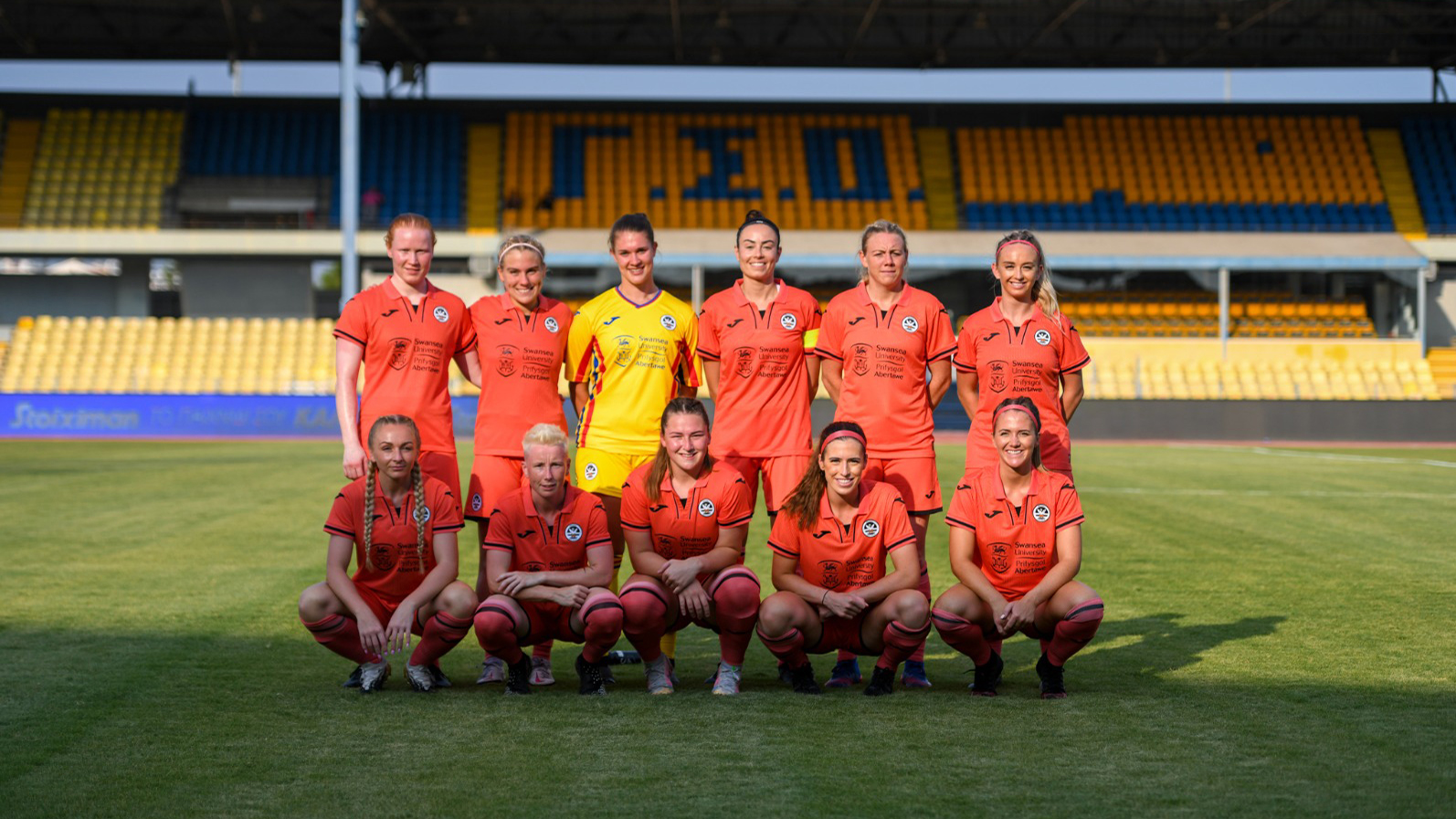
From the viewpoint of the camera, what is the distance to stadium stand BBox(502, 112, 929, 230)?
3119 cm

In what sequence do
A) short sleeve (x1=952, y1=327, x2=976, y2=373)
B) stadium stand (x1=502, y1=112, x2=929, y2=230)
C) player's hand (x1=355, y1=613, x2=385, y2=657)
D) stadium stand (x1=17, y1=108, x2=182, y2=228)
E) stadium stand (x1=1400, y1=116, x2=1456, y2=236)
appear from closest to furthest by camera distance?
player's hand (x1=355, y1=613, x2=385, y2=657), short sleeve (x1=952, y1=327, x2=976, y2=373), stadium stand (x1=17, y1=108, x2=182, y2=228), stadium stand (x1=502, y1=112, x2=929, y2=230), stadium stand (x1=1400, y1=116, x2=1456, y2=236)

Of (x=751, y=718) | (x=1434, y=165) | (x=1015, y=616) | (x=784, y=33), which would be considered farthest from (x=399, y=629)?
(x=1434, y=165)

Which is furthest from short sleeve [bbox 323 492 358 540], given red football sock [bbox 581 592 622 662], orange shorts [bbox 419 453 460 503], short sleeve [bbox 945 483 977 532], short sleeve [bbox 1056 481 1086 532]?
short sleeve [bbox 1056 481 1086 532]

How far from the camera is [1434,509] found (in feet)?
38.4

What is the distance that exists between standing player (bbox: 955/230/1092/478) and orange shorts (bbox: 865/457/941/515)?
0.54 ft

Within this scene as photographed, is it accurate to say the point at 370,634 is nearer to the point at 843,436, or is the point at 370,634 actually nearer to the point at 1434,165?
the point at 843,436

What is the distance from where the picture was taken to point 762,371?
5.73 meters

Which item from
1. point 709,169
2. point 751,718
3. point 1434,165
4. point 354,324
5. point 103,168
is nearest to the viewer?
point 751,718

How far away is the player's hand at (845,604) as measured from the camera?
511cm

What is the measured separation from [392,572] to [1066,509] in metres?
2.56

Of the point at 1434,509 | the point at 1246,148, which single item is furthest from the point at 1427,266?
the point at 1434,509

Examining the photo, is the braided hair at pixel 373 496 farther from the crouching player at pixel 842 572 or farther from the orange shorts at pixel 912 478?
the orange shorts at pixel 912 478

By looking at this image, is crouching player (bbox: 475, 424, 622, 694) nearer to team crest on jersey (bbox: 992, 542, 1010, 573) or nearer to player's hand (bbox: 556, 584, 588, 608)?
player's hand (bbox: 556, 584, 588, 608)

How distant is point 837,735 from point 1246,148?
104 feet
